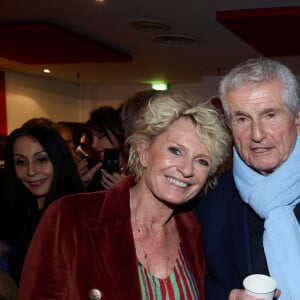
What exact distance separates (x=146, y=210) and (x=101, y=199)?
0.18 m

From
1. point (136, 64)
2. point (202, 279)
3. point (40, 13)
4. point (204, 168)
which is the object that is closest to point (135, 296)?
point (202, 279)

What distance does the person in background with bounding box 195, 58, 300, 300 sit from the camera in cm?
164

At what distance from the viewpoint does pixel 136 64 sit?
318 inches

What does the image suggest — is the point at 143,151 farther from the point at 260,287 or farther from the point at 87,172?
the point at 87,172

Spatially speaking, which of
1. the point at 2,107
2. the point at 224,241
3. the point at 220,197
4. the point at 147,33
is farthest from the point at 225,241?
the point at 2,107

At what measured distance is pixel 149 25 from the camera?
5133 mm

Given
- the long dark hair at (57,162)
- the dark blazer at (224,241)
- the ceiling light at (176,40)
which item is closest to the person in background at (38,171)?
the long dark hair at (57,162)

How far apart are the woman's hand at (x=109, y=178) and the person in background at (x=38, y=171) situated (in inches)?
17.2

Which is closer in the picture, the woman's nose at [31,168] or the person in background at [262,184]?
the person in background at [262,184]

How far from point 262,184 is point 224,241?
0.90 ft

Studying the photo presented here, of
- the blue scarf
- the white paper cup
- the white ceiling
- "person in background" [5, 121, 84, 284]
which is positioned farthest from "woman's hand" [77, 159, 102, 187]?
the white ceiling

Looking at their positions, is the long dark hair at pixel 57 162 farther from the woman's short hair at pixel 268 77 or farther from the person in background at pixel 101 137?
the woman's short hair at pixel 268 77

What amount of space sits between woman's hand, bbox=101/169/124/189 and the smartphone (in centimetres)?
3

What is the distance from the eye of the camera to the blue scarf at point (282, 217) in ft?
5.33
